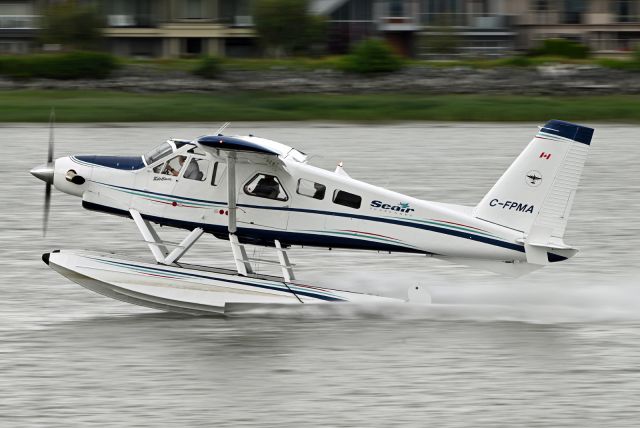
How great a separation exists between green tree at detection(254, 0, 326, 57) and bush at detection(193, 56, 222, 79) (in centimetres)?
1383

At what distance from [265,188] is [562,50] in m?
42.2

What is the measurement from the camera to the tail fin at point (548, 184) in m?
13.8

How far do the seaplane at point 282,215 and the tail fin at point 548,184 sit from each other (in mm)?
12

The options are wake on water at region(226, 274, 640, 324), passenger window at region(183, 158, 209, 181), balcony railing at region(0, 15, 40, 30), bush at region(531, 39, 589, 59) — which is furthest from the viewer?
balcony railing at region(0, 15, 40, 30)

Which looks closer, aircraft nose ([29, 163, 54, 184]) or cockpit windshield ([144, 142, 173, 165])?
cockpit windshield ([144, 142, 173, 165])

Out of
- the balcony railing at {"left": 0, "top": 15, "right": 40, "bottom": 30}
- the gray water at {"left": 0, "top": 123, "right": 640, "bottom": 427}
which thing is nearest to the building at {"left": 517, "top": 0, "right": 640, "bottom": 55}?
the balcony railing at {"left": 0, "top": 15, "right": 40, "bottom": 30}

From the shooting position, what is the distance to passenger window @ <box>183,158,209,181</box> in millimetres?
14086

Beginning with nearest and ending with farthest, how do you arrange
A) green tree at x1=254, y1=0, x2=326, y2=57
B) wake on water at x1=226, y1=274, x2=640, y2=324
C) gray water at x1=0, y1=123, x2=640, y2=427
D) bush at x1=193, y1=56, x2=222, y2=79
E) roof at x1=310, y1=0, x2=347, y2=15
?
gray water at x1=0, y1=123, x2=640, y2=427 < wake on water at x1=226, y1=274, x2=640, y2=324 < bush at x1=193, y1=56, x2=222, y2=79 < green tree at x1=254, y1=0, x2=326, y2=57 < roof at x1=310, y1=0, x2=347, y2=15

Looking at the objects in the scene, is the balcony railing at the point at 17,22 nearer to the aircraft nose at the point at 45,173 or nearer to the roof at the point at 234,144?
the aircraft nose at the point at 45,173

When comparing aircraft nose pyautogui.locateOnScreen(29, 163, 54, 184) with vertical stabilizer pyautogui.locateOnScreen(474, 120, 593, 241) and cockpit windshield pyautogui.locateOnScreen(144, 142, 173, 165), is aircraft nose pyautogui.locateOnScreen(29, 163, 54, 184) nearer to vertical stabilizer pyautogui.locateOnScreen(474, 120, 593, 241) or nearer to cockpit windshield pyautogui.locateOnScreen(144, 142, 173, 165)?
cockpit windshield pyautogui.locateOnScreen(144, 142, 173, 165)

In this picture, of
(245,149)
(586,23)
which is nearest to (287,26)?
(586,23)

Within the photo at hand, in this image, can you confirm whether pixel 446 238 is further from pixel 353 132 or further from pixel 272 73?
pixel 272 73

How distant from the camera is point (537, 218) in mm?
13844

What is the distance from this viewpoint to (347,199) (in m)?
14.0
